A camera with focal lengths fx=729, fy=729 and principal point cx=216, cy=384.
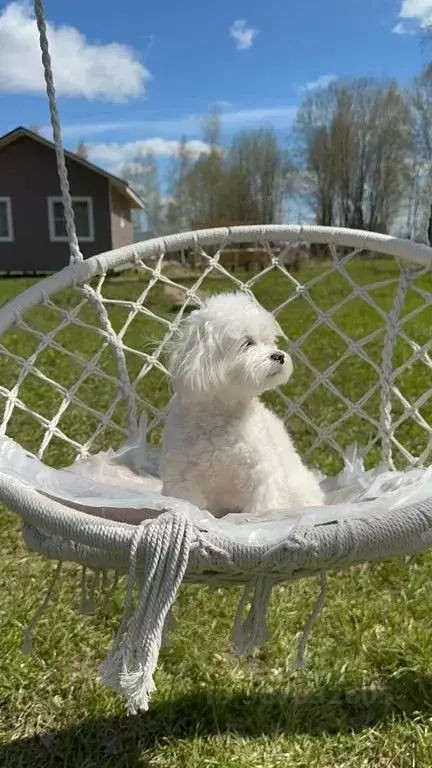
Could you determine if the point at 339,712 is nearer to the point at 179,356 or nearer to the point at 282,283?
the point at 179,356

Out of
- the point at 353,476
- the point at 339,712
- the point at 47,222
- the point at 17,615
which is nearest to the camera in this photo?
the point at 339,712

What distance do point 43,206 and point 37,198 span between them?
0.74 feet

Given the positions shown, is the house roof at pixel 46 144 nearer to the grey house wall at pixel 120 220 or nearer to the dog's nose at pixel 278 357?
the grey house wall at pixel 120 220

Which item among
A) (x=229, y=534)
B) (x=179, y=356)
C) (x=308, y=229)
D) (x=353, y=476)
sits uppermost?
(x=308, y=229)

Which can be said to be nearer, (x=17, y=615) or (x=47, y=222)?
(x=17, y=615)

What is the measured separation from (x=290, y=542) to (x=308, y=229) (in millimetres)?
1260

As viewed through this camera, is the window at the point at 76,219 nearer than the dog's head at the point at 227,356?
No

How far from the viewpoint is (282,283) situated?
31.0 feet

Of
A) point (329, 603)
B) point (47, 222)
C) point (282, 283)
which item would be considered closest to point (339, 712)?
point (329, 603)

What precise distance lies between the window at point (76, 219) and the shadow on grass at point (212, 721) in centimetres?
1541

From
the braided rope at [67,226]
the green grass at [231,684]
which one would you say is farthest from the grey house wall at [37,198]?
the green grass at [231,684]

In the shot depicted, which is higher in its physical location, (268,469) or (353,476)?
(268,469)

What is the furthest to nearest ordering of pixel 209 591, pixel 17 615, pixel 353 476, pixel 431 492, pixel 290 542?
pixel 209 591 → pixel 17 615 → pixel 353 476 → pixel 431 492 → pixel 290 542

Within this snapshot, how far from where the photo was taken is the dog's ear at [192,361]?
65.6 inches
